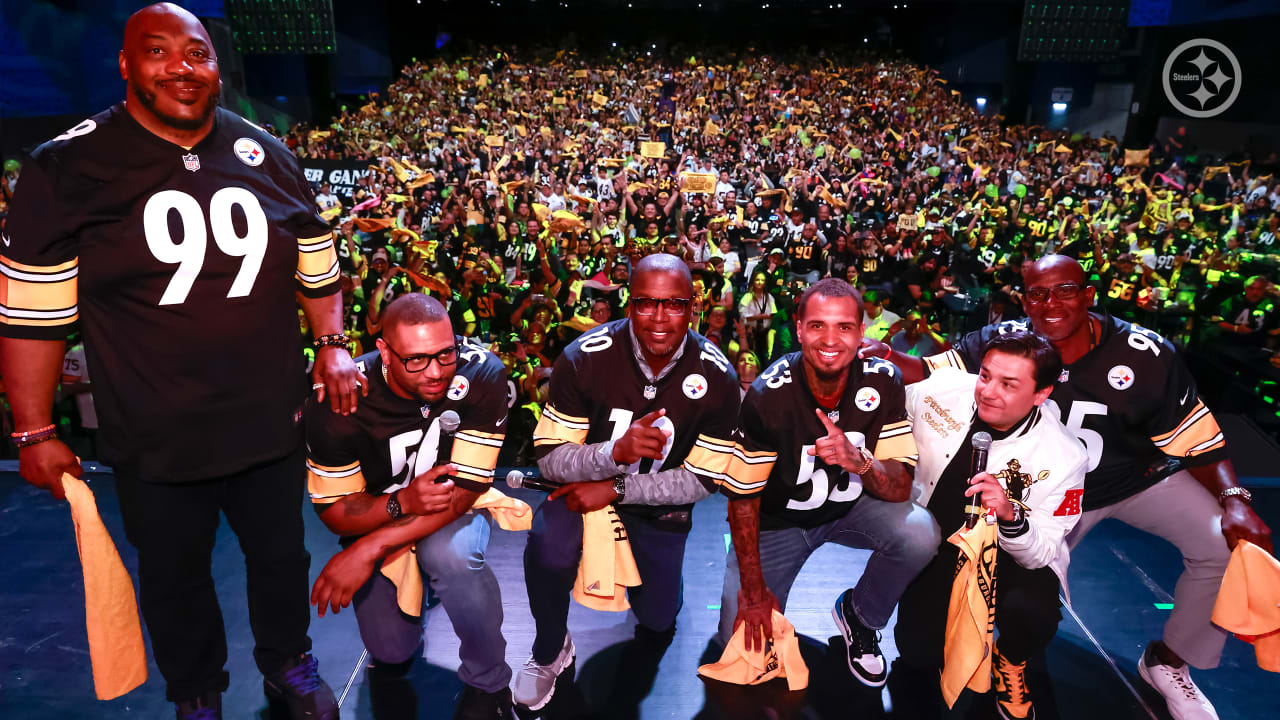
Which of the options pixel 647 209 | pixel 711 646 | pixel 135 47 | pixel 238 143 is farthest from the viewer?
pixel 647 209

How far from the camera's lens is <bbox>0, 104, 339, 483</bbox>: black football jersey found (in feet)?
5.58

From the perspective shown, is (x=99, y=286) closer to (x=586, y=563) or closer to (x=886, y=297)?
(x=586, y=563)

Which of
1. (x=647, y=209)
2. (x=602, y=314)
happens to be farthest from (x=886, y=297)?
(x=647, y=209)

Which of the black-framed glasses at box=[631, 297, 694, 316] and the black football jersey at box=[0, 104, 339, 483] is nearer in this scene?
the black football jersey at box=[0, 104, 339, 483]

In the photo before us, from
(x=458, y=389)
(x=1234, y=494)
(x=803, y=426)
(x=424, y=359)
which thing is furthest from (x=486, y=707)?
(x=1234, y=494)

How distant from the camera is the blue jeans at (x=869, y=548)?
8.14 ft

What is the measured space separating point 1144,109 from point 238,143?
21068 millimetres

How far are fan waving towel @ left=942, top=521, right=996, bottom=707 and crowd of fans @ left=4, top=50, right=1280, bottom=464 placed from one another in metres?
2.02

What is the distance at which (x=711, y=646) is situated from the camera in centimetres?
273

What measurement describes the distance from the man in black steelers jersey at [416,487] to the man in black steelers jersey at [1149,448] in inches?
53.5

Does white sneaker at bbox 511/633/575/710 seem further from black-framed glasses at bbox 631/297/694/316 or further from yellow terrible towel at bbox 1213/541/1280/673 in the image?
yellow terrible towel at bbox 1213/541/1280/673

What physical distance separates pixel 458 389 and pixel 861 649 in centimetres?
159

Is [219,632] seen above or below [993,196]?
below

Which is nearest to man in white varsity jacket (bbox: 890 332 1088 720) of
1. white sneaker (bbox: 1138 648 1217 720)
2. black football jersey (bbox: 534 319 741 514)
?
white sneaker (bbox: 1138 648 1217 720)
